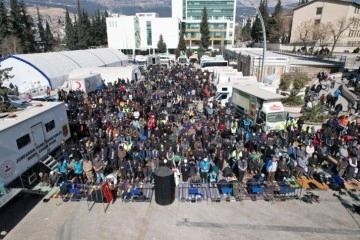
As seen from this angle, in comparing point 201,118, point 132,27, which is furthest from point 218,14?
point 201,118

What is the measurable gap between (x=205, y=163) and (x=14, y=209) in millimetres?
8315

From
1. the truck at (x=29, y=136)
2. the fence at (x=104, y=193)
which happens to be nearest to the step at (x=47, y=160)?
the truck at (x=29, y=136)

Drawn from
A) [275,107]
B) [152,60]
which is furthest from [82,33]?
[275,107]

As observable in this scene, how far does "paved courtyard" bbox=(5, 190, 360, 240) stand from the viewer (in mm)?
9602

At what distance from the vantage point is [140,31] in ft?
287

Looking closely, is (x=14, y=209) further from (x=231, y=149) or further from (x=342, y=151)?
(x=342, y=151)

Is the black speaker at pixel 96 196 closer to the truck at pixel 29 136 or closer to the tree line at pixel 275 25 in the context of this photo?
the truck at pixel 29 136

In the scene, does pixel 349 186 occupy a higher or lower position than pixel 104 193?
lower

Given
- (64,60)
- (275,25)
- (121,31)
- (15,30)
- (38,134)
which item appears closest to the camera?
(38,134)

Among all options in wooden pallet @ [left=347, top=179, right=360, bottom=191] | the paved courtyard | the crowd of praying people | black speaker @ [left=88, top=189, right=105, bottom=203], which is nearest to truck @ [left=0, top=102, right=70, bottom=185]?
the crowd of praying people

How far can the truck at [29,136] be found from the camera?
36.2ft

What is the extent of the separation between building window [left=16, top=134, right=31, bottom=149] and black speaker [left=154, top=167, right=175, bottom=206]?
20.2 ft

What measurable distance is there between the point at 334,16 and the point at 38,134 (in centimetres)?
7273

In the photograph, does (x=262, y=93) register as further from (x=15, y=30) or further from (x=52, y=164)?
(x=15, y=30)
